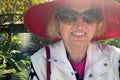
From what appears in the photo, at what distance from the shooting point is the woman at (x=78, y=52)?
2.74 m

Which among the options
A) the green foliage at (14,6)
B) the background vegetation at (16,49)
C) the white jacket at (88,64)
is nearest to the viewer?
the white jacket at (88,64)

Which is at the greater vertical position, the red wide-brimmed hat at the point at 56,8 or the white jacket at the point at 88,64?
the red wide-brimmed hat at the point at 56,8

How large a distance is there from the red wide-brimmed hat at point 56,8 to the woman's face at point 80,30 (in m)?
0.12

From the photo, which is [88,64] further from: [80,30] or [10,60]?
[10,60]

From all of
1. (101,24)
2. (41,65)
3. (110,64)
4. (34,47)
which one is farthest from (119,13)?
(34,47)

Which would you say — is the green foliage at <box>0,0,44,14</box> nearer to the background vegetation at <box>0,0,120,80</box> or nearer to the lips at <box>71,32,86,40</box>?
the background vegetation at <box>0,0,120,80</box>

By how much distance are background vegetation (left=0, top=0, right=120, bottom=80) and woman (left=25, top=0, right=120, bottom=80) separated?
509cm

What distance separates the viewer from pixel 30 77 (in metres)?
2.79

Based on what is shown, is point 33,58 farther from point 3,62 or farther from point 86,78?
point 3,62

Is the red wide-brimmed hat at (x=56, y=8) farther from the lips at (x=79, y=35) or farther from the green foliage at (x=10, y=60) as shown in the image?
the green foliage at (x=10, y=60)

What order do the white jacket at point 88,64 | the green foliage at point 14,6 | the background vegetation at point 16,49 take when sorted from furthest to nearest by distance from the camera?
the green foliage at point 14,6
the background vegetation at point 16,49
the white jacket at point 88,64

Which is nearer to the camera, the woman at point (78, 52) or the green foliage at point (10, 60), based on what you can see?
the woman at point (78, 52)

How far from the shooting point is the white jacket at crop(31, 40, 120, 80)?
8.97ft

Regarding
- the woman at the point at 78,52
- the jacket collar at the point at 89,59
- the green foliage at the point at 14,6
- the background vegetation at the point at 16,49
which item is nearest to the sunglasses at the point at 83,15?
the woman at the point at 78,52
